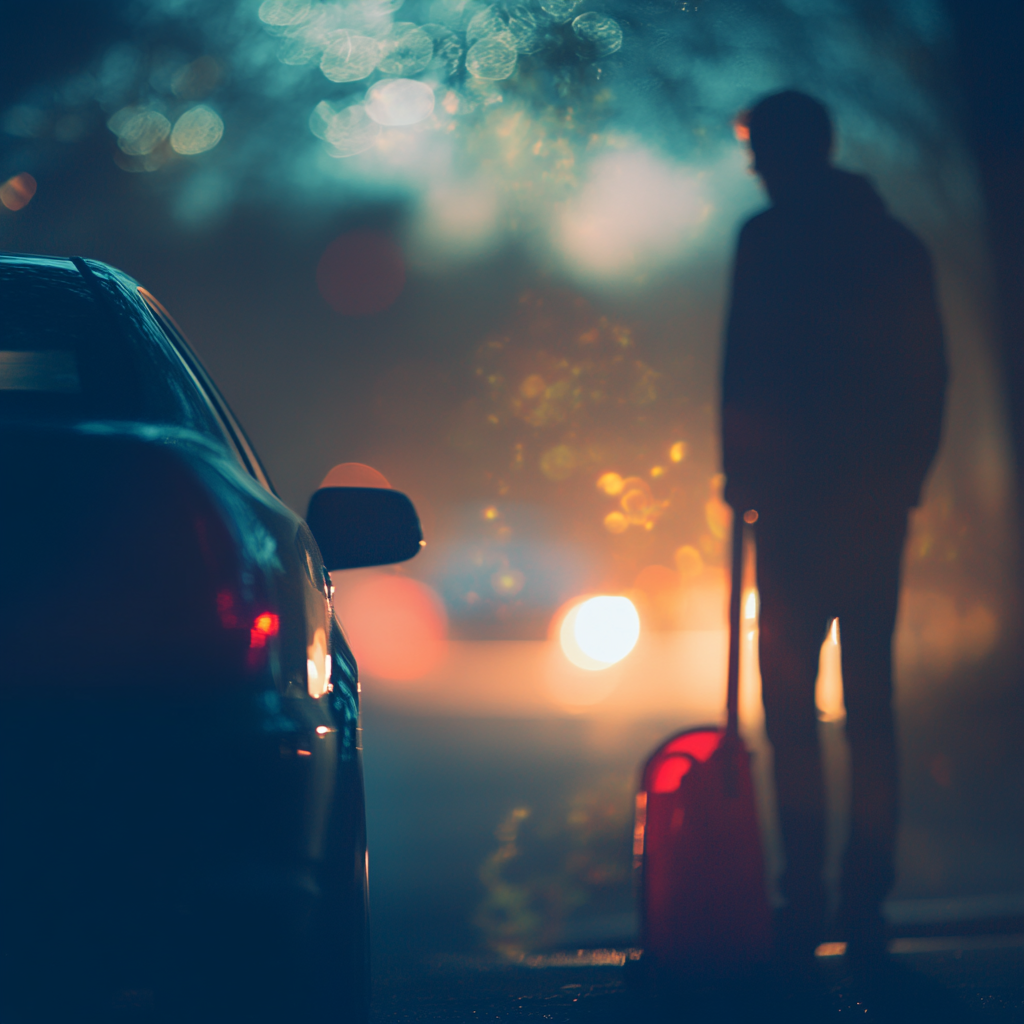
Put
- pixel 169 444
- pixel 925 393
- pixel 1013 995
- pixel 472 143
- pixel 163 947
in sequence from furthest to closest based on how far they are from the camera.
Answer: pixel 472 143
pixel 925 393
pixel 1013 995
pixel 169 444
pixel 163 947

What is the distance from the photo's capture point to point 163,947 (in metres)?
1.02

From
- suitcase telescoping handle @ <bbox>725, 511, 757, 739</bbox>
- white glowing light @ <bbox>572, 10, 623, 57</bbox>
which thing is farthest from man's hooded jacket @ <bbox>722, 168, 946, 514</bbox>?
white glowing light @ <bbox>572, 10, 623, 57</bbox>

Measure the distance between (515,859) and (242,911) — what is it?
132 inches

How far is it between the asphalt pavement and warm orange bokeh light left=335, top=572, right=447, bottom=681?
9983mm

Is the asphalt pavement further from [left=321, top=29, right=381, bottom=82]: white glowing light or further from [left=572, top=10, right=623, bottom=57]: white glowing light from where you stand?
[left=321, top=29, right=381, bottom=82]: white glowing light

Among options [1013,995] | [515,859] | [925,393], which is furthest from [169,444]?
[515,859]

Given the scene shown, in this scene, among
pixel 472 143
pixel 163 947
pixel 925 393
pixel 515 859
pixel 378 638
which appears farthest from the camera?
pixel 378 638

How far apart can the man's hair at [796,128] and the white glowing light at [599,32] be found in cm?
307

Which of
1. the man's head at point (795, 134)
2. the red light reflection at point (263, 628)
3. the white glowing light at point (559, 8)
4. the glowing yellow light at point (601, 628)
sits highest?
the white glowing light at point (559, 8)

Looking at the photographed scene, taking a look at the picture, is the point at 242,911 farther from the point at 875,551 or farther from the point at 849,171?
the point at 849,171

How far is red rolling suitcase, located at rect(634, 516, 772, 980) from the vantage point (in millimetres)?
2465

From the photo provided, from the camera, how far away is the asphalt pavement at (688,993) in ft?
7.89

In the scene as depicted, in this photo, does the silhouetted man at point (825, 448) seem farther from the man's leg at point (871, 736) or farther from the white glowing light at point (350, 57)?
the white glowing light at point (350, 57)

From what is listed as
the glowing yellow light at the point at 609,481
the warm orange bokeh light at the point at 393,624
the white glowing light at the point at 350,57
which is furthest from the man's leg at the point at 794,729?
the warm orange bokeh light at the point at 393,624
